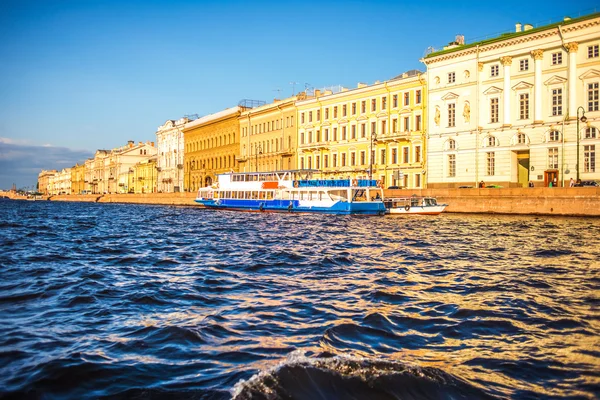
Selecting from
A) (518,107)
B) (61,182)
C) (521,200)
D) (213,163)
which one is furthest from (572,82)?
(61,182)

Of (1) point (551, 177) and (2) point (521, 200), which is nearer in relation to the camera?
(2) point (521, 200)

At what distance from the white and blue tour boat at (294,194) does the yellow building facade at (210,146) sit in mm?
21421

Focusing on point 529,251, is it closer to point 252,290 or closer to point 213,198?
point 252,290

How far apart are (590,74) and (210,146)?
59.2 metres

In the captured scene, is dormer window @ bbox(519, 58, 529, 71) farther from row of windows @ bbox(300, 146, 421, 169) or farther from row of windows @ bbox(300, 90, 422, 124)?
row of windows @ bbox(300, 146, 421, 169)

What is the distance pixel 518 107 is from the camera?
1647 inches

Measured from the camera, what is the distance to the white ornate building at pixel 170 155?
9719 centimetres

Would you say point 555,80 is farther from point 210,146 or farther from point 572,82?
point 210,146

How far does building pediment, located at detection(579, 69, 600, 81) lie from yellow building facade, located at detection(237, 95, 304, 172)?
3299 centimetres

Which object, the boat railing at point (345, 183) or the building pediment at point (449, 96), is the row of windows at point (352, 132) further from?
the boat railing at point (345, 183)

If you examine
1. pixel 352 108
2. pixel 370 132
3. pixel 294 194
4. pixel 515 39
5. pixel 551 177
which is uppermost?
pixel 515 39

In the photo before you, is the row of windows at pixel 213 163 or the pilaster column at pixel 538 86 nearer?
the pilaster column at pixel 538 86

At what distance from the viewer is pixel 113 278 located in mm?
11094

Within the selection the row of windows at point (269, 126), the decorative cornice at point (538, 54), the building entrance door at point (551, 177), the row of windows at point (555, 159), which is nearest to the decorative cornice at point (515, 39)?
the decorative cornice at point (538, 54)
